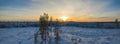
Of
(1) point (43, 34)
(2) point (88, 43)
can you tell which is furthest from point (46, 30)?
(2) point (88, 43)

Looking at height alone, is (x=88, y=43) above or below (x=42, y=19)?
below

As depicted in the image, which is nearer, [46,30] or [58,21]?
[46,30]

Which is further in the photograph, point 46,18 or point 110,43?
point 110,43

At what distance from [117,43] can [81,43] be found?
2.87 metres

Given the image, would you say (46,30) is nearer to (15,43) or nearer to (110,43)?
(15,43)

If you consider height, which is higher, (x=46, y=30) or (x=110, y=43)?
(x=46, y=30)

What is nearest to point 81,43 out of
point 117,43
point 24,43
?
point 117,43

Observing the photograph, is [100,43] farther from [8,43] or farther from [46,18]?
[46,18]

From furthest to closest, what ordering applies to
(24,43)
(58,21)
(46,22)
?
(24,43) < (58,21) < (46,22)

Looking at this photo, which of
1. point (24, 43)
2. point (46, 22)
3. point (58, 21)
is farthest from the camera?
point (24, 43)

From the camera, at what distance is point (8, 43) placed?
44.2ft

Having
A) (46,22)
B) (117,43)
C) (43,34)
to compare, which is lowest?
(117,43)

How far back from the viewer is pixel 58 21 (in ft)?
19.8

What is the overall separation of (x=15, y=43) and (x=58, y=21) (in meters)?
8.13
